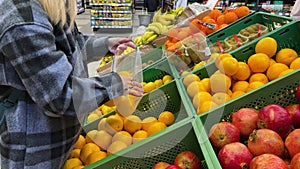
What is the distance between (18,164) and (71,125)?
0.72ft

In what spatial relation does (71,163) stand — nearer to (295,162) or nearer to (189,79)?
(189,79)

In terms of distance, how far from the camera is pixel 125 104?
4.13 feet

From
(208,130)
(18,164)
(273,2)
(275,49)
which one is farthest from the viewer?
(273,2)

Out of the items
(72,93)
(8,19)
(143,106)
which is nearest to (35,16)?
Result: (8,19)

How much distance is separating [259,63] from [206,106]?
49 centimetres

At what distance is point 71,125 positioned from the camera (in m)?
1.10

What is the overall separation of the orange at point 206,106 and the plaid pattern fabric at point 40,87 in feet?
1.35

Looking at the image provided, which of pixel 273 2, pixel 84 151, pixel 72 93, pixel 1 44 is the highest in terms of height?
pixel 1 44

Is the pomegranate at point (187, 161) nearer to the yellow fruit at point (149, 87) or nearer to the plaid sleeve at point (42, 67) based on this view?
the plaid sleeve at point (42, 67)

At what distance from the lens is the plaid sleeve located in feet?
2.76

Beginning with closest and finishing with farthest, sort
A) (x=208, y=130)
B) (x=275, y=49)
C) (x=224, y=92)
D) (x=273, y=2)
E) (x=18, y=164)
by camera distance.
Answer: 1. (x=18, y=164)
2. (x=208, y=130)
3. (x=224, y=92)
4. (x=275, y=49)
5. (x=273, y=2)

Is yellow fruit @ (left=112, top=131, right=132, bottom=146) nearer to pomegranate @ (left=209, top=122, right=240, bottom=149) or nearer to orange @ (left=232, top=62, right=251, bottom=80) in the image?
pomegranate @ (left=209, top=122, right=240, bottom=149)

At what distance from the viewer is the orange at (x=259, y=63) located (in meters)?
1.59

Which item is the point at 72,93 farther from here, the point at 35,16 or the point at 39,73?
the point at 35,16
